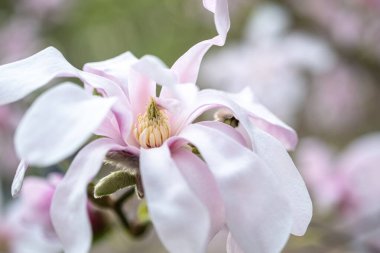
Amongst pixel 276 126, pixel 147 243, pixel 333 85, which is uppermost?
pixel 276 126

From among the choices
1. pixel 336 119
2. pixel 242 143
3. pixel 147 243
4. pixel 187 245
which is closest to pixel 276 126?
pixel 242 143

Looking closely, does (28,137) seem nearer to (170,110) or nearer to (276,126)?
(170,110)

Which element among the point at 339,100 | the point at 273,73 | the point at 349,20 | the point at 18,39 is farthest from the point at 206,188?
the point at 339,100

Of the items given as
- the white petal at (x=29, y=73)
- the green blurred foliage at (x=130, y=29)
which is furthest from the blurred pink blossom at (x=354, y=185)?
the green blurred foliage at (x=130, y=29)

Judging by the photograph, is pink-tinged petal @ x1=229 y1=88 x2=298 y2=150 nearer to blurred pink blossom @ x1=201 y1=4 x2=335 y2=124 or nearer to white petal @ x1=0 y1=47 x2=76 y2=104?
white petal @ x1=0 y1=47 x2=76 y2=104

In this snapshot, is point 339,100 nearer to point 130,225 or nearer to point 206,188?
point 130,225

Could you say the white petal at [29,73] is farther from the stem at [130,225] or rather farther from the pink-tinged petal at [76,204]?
the stem at [130,225]

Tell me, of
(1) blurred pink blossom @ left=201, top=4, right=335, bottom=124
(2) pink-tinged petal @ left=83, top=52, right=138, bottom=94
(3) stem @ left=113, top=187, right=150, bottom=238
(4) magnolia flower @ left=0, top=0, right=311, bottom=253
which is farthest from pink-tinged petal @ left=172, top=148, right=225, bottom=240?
(1) blurred pink blossom @ left=201, top=4, right=335, bottom=124
